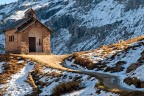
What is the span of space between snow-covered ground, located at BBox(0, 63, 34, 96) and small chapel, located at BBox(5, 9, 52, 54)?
13.7 meters

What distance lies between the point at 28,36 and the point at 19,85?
21.9 meters

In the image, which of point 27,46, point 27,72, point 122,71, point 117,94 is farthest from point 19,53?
point 117,94

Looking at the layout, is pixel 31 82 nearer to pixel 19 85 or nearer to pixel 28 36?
pixel 19 85

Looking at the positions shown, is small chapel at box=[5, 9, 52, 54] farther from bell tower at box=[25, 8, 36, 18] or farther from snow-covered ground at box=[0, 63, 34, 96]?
snow-covered ground at box=[0, 63, 34, 96]

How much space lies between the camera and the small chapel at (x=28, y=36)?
66.9 m

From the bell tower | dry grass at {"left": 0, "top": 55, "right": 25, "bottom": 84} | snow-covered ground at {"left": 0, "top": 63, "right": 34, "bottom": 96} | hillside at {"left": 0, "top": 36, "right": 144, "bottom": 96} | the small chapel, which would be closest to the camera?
hillside at {"left": 0, "top": 36, "right": 144, "bottom": 96}

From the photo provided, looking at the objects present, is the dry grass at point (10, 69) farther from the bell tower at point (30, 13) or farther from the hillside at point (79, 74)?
the bell tower at point (30, 13)

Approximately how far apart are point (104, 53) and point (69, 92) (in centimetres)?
1800

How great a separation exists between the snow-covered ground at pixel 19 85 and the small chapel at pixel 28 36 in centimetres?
1375

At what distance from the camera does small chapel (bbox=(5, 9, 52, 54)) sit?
6688 centimetres

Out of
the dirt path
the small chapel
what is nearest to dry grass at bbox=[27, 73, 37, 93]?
the dirt path

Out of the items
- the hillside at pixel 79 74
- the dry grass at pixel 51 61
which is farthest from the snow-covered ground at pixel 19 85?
the dry grass at pixel 51 61

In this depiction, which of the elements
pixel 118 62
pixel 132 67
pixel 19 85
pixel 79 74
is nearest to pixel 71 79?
pixel 79 74

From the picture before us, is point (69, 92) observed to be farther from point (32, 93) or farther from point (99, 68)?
point (99, 68)
